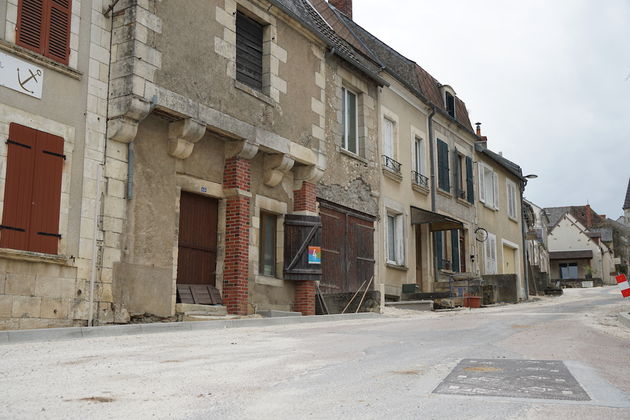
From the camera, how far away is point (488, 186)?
26812 millimetres

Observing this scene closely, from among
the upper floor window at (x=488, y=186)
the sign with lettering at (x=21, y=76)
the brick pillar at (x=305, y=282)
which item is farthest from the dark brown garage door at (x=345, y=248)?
the upper floor window at (x=488, y=186)

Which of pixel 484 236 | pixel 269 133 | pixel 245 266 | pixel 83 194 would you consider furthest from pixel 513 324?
pixel 484 236

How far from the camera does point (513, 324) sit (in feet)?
34.6

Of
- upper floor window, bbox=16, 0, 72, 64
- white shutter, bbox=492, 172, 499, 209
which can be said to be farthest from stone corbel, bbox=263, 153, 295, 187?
white shutter, bbox=492, 172, 499, 209

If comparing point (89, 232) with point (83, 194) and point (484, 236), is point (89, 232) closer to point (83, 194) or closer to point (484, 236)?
point (83, 194)

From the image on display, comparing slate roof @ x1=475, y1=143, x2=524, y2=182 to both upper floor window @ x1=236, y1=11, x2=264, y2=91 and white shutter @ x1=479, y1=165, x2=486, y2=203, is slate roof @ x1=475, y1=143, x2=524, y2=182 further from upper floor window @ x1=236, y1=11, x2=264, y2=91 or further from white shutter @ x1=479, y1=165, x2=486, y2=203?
upper floor window @ x1=236, y1=11, x2=264, y2=91

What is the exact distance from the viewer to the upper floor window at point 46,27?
9.15 meters

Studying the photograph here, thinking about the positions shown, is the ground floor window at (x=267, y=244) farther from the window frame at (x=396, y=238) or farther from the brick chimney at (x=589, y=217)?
the brick chimney at (x=589, y=217)

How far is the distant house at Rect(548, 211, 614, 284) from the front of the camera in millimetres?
59656

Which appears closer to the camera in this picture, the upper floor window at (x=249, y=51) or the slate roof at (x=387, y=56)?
the upper floor window at (x=249, y=51)

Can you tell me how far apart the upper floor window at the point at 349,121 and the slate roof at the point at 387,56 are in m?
2.35

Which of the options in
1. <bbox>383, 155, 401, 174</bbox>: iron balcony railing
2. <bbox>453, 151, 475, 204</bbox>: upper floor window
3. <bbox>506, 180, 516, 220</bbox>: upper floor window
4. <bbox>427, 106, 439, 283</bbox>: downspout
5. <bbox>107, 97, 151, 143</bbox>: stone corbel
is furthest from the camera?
<bbox>506, 180, 516, 220</bbox>: upper floor window

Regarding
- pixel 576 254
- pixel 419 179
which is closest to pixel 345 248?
pixel 419 179

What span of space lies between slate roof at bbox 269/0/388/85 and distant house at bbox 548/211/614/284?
1799 inches
